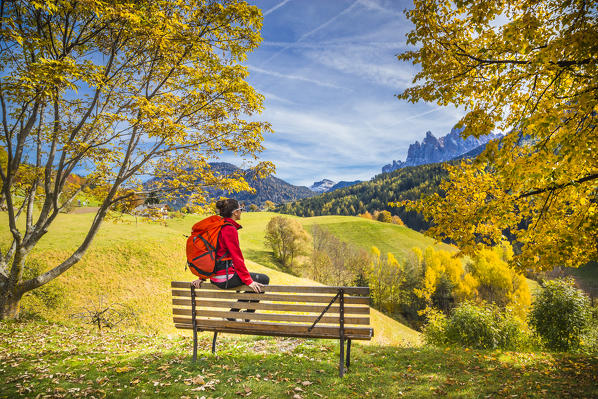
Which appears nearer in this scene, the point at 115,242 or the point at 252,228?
the point at 115,242

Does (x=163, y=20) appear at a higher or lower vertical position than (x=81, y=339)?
higher

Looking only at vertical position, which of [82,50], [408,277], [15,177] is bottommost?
[408,277]

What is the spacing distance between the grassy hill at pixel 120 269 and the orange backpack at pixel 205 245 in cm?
933

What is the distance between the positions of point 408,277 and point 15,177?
64.8 metres

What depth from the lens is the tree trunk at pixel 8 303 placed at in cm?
1027

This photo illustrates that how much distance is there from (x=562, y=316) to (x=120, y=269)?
2859cm

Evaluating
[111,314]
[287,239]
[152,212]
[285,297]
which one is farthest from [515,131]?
[287,239]

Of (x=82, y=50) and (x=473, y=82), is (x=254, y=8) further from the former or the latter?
(x=473, y=82)

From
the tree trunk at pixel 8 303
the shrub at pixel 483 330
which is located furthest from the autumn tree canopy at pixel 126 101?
the shrub at pixel 483 330

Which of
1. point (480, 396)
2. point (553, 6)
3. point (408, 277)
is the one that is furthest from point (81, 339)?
point (408, 277)

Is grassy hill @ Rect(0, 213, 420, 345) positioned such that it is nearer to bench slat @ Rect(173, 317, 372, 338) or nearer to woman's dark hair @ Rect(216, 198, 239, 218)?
bench slat @ Rect(173, 317, 372, 338)

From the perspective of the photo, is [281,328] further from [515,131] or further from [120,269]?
[120,269]

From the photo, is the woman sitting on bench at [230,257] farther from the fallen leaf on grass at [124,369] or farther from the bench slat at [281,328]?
the fallen leaf on grass at [124,369]

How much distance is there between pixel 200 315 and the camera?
6.62 m
